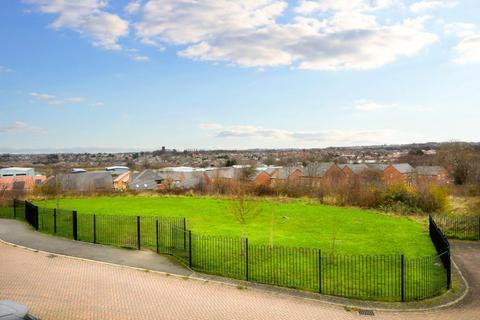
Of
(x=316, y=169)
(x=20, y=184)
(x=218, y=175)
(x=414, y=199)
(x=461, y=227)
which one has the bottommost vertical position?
(x=20, y=184)

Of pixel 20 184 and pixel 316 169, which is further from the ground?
pixel 316 169

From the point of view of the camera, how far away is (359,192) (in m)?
33.5

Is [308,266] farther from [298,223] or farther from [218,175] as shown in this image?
[218,175]

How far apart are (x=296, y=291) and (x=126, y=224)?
1342 cm

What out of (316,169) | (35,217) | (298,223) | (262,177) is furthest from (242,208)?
(316,169)

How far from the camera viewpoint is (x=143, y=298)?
11227 millimetres

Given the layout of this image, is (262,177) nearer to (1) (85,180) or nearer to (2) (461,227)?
(1) (85,180)

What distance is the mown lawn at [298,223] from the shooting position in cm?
1872

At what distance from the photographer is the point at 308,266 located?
14695 millimetres

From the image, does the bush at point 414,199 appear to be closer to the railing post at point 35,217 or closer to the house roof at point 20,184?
the railing post at point 35,217

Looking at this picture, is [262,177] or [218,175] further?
[262,177]

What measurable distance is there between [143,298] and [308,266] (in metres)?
6.33

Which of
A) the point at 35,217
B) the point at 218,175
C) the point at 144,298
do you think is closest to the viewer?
the point at 144,298

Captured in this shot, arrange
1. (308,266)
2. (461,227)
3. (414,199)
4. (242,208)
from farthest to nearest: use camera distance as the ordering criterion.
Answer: (414,199)
(461,227)
(242,208)
(308,266)
